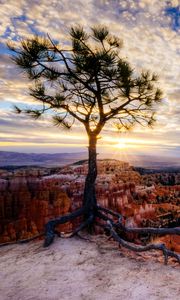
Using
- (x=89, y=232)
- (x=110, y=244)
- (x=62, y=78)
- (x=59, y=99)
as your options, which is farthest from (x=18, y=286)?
(x=62, y=78)

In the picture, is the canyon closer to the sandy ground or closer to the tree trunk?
the tree trunk

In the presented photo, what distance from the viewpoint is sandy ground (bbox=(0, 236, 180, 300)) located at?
4.77 meters

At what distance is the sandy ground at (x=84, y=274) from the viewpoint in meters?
4.77

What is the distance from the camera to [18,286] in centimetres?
536

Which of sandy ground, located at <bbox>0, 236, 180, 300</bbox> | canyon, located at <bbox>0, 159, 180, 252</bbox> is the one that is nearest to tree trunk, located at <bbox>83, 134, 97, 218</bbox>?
sandy ground, located at <bbox>0, 236, 180, 300</bbox>

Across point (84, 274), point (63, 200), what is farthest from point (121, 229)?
point (63, 200)

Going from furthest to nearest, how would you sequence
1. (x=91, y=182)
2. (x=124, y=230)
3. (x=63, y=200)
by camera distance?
1. (x=63, y=200)
2. (x=91, y=182)
3. (x=124, y=230)

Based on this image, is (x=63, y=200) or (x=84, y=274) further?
(x=63, y=200)

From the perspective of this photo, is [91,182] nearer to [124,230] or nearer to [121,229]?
[121,229]

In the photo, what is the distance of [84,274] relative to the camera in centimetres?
558

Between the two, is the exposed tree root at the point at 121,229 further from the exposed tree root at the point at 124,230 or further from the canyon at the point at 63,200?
the canyon at the point at 63,200

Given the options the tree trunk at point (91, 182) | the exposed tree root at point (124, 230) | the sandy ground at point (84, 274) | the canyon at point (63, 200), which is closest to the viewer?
the sandy ground at point (84, 274)

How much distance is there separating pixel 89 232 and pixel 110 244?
1153mm

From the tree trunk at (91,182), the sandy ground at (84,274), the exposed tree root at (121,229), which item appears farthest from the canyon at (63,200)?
the sandy ground at (84,274)
